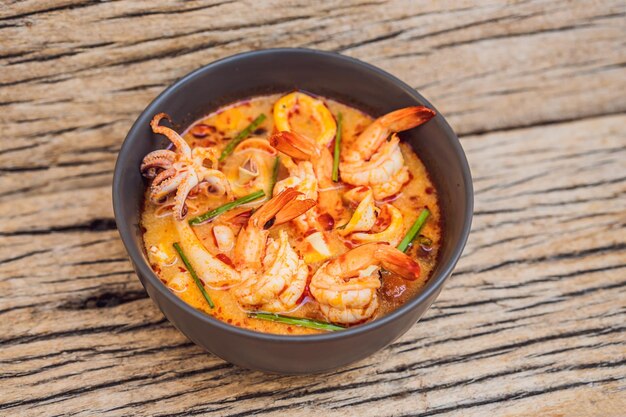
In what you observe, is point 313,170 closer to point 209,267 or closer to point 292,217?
point 292,217

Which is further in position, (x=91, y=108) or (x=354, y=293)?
(x=91, y=108)

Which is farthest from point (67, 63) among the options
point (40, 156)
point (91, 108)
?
point (40, 156)

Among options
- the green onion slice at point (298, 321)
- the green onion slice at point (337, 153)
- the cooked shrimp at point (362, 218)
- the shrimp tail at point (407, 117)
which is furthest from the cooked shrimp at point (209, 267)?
the shrimp tail at point (407, 117)

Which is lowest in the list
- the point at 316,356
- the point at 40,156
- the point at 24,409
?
the point at 24,409

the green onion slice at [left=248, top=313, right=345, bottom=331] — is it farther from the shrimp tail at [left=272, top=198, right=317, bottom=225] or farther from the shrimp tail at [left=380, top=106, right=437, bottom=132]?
the shrimp tail at [left=380, top=106, right=437, bottom=132]

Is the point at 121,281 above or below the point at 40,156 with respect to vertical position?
below

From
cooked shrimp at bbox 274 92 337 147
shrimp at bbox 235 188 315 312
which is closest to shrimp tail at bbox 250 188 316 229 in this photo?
shrimp at bbox 235 188 315 312

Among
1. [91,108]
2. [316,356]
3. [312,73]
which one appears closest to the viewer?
[316,356]

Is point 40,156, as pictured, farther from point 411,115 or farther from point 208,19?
point 411,115

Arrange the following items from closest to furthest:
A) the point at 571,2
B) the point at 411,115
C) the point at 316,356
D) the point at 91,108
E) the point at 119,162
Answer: the point at 316,356, the point at 119,162, the point at 411,115, the point at 91,108, the point at 571,2
